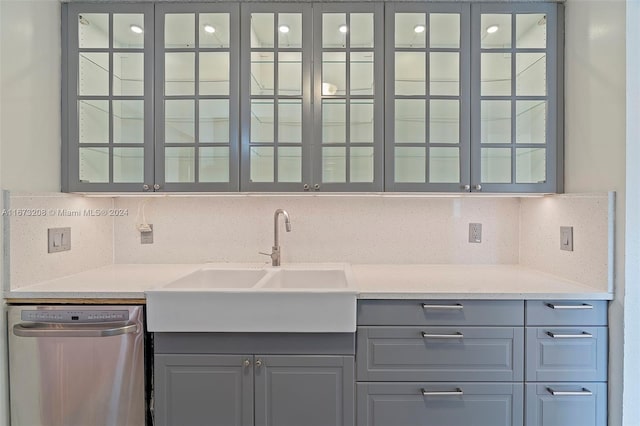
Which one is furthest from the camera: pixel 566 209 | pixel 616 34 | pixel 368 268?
pixel 368 268

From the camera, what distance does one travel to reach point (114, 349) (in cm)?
154

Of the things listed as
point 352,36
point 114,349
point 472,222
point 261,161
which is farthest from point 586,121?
point 114,349

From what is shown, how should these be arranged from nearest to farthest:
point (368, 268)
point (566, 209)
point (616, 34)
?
point (616, 34), point (566, 209), point (368, 268)

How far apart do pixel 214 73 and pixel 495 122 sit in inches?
58.6

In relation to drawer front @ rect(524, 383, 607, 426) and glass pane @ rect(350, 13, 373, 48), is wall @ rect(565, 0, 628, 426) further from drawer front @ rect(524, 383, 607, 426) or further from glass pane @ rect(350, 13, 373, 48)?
glass pane @ rect(350, 13, 373, 48)

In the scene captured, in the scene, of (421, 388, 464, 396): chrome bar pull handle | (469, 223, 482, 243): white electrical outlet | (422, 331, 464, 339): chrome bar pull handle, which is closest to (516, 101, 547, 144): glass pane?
(469, 223, 482, 243): white electrical outlet

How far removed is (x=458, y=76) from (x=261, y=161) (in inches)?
44.0

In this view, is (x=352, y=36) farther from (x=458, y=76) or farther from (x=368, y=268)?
(x=368, y=268)

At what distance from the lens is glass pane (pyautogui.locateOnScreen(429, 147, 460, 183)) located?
1.87 m

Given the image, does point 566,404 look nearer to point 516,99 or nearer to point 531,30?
point 516,99

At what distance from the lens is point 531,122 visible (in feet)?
6.13

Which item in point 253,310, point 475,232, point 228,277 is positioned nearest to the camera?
point 253,310

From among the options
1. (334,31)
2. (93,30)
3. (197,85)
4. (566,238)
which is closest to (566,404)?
(566,238)

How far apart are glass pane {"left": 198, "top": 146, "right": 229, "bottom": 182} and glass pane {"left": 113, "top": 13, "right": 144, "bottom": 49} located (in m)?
0.65
